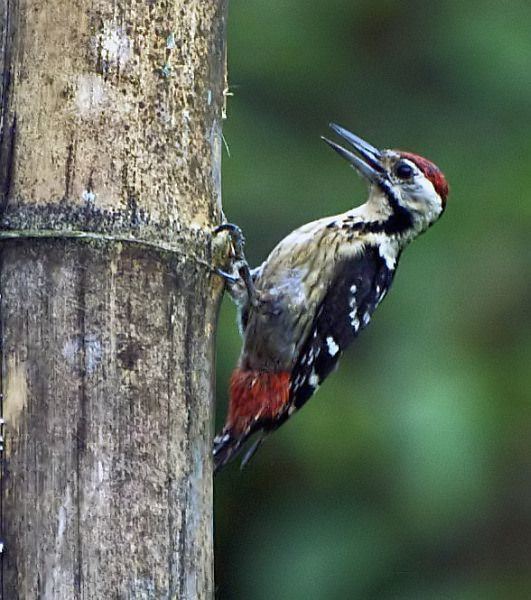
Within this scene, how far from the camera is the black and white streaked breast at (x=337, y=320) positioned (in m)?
4.81

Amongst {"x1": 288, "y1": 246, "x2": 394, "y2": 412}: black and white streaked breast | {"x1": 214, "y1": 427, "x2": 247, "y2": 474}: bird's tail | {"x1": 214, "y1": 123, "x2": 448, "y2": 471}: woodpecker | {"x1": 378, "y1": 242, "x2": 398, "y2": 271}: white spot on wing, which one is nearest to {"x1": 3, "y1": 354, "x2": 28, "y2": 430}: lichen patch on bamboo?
{"x1": 214, "y1": 427, "x2": 247, "y2": 474}: bird's tail

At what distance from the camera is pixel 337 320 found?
192 inches

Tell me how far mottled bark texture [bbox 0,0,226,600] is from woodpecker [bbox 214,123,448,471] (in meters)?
1.41

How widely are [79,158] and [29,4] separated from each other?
388 millimetres

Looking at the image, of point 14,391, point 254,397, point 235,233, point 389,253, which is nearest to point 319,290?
point 389,253

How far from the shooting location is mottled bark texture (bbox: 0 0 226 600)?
2.87 m

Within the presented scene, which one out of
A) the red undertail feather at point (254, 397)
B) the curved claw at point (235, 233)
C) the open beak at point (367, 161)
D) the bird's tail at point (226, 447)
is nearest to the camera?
the curved claw at point (235, 233)

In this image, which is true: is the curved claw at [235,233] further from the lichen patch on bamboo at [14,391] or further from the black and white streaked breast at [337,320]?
the black and white streaked breast at [337,320]

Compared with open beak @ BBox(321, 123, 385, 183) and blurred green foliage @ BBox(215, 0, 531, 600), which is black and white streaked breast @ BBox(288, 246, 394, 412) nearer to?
open beak @ BBox(321, 123, 385, 183)

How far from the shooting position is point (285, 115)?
7449 millimetres

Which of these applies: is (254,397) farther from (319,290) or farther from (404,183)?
(404,183)

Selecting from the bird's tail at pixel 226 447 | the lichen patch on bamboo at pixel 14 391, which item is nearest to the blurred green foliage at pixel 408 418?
the bird's tail at pixel 226 447

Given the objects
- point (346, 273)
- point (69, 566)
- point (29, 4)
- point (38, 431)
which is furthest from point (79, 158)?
point (346, 273)

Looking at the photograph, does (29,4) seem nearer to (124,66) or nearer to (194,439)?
(124,66)
